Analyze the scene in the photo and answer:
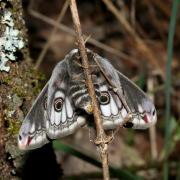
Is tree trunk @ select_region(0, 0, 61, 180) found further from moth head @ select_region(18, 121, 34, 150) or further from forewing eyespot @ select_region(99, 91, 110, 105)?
forewing eyespot @ select_region(99, 91, 110, 105)

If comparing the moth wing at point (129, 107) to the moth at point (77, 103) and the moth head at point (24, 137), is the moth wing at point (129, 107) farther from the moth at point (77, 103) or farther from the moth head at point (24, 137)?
the moth head at point (24, 137)

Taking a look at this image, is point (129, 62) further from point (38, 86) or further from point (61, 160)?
point (38, 86)

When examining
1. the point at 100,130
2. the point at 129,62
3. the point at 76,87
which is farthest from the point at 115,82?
the point at 129,62

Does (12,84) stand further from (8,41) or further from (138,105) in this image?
(138,105)

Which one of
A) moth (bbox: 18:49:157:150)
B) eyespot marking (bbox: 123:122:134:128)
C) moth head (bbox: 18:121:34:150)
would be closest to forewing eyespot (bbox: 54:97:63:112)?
moth (bbox: 18:49:157:150)

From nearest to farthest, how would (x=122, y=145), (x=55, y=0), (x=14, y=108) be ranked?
(x=14, y=108) → (x=122, y=145) → (x=55, y=0)

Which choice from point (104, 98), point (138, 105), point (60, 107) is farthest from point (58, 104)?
point (138, 105)

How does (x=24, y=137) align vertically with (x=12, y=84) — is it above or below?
below
